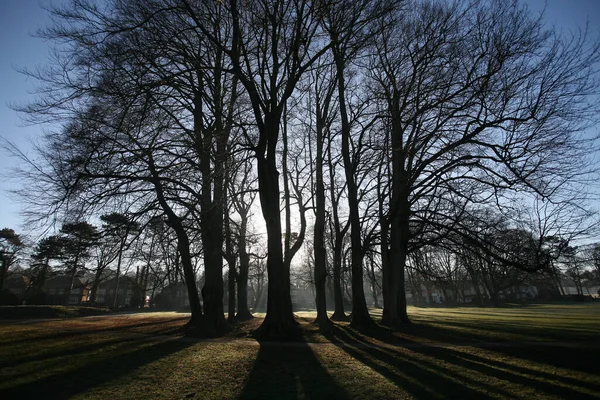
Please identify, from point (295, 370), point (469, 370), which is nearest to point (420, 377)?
point (469, 370)

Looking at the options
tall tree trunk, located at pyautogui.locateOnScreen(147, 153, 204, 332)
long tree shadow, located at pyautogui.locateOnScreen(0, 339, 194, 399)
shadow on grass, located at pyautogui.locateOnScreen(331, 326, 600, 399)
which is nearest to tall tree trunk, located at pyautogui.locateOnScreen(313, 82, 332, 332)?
shadow on grass, located at pyautogui.locateOnScreen(331, 326, 600, 399)

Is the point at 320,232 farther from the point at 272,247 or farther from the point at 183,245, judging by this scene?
the point at 183,245

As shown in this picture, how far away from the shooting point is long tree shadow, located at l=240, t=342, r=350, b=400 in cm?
490

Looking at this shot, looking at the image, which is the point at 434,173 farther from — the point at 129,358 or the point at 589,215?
the point at 129,358

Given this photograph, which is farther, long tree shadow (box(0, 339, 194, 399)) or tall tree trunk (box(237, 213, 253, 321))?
tall tree trunk (box(237, 213, 253, 321))

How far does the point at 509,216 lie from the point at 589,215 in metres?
2.75

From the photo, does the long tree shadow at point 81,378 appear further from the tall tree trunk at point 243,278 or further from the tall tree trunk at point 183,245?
the tall tree trunk at point 243,278

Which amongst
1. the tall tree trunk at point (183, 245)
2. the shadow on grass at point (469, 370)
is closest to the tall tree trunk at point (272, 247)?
the shadow on grass at point (469, 370)

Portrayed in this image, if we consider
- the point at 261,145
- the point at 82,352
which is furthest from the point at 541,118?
the point at 82,352

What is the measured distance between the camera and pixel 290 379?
5730mm

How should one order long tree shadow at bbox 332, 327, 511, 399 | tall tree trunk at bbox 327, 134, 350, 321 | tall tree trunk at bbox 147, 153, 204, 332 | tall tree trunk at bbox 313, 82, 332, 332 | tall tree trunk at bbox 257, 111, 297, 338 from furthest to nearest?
1. tall tree trunk at bbox 327, 134, 350, 321
2. tall tree trunk at bbox 313, 82, 332, 332
3. tall tree trunk at bbox 147, 153, 204, 332
4. tall tree trunk at bbox 257, 111, 297, 338
5. long tree shadow at bbox 332, 327, 511, 399

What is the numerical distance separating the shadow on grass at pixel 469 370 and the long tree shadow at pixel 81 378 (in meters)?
4.91

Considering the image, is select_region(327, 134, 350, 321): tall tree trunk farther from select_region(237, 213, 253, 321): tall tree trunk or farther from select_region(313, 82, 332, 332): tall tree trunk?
select_region(237, 213, 253, 321): tall tree trunk

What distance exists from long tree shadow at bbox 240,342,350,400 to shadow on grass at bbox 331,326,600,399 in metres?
1.17
